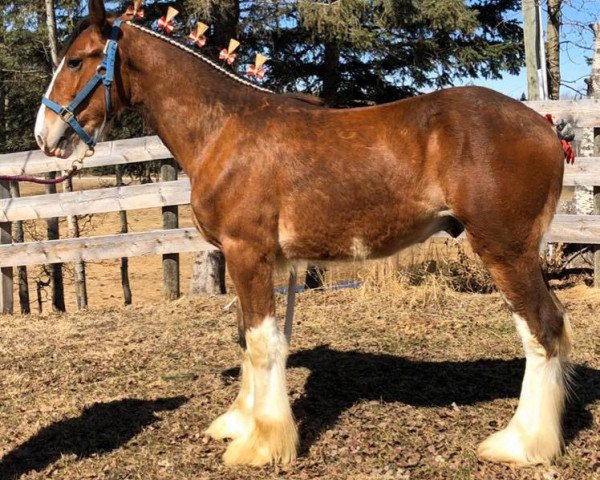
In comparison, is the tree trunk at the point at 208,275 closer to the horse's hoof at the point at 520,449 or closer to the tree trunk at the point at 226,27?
the tree trunk at the point at 226,27

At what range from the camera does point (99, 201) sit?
754 cm

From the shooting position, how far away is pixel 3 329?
22.9 feet

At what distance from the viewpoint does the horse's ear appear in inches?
141

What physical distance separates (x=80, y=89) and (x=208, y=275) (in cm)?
493

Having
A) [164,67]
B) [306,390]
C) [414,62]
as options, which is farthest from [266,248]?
[414,62]

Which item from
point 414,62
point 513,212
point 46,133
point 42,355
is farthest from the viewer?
point 414,62

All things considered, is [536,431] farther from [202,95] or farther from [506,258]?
[202,95]

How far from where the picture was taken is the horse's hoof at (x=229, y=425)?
12.7 feet

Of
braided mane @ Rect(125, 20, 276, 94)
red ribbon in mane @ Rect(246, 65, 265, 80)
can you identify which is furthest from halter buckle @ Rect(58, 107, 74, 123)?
red ribbon in mane @ Rect(246, 65, 265, 80)

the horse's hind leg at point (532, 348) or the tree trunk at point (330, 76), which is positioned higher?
the tree trunk at point (330, 76)

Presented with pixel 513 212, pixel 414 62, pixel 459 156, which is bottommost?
pixel 513 212

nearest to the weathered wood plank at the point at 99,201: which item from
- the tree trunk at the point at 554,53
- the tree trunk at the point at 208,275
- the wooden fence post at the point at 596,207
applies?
the tree trunk at the point at 208,275

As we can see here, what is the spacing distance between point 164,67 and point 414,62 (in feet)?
17.8

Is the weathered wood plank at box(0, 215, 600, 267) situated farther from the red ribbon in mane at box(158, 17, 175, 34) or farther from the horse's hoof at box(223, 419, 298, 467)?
the horse's hoof at box(223, 419, 298, 467)
